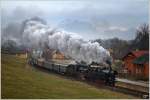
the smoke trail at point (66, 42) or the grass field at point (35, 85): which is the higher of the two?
the smoke trail at point (66, 42)

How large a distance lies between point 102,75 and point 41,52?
67 centimetres

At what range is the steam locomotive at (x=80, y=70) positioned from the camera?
4.97 metres

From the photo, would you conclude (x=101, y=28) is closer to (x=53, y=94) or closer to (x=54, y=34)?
(x=54, y=34)

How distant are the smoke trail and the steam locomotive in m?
0.08

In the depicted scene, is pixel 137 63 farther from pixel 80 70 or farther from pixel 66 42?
pixel 66 42

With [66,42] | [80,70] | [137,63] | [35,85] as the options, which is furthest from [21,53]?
[137,63]

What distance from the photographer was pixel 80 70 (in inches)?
199

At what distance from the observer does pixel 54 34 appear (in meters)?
4.99

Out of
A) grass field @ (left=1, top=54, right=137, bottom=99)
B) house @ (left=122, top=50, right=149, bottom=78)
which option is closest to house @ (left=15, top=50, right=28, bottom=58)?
grass field @ (left=1, top=54, right=137, bottom=99)

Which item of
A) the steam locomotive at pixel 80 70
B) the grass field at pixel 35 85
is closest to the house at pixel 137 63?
the steam locomotive at pixel 80 70

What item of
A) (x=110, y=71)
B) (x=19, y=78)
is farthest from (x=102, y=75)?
(x=19, y=78)

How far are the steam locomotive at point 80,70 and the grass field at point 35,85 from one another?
0.07m

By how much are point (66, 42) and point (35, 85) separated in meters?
0.55

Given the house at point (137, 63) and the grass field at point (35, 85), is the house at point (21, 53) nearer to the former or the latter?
the grass field at point (35, 85)
